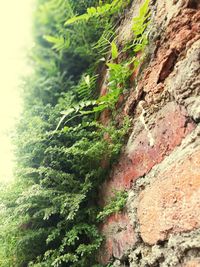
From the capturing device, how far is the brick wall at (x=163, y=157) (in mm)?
817

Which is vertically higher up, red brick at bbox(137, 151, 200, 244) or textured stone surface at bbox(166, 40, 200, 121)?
textured stone surface at bbox(166, 40, 200, 121)

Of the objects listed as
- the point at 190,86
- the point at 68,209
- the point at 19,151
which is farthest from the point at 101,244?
the point at 190,86

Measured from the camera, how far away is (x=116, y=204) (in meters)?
1.16

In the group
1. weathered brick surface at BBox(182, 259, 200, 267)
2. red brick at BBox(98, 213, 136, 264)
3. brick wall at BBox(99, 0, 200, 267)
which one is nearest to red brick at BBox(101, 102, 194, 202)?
brick wall at BBox(99, 0, 200, 267)

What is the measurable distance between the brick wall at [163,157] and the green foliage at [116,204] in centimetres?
3

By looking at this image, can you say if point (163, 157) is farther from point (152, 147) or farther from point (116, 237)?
point (116, 237)

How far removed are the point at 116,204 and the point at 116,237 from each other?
5.4 inches

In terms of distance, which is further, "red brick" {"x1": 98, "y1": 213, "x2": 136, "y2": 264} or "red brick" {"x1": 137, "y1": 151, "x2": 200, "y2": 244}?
"red brick" {"x1": 98, "y1": 213, "x2": 136, "y2": 264}

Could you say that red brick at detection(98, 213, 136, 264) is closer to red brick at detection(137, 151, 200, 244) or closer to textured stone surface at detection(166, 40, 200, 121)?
red brick at detection(137, 151, 200, 244)

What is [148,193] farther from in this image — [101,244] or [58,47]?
[58,47]

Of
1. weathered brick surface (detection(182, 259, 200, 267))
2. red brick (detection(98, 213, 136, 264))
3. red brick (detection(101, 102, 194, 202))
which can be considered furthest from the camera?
red brick (detection(98, 213, 136, 264))

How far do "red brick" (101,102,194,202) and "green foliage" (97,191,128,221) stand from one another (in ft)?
0.12

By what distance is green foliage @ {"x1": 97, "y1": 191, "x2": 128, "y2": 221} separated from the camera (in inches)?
45.0

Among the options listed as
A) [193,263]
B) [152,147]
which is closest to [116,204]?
[152,147]
